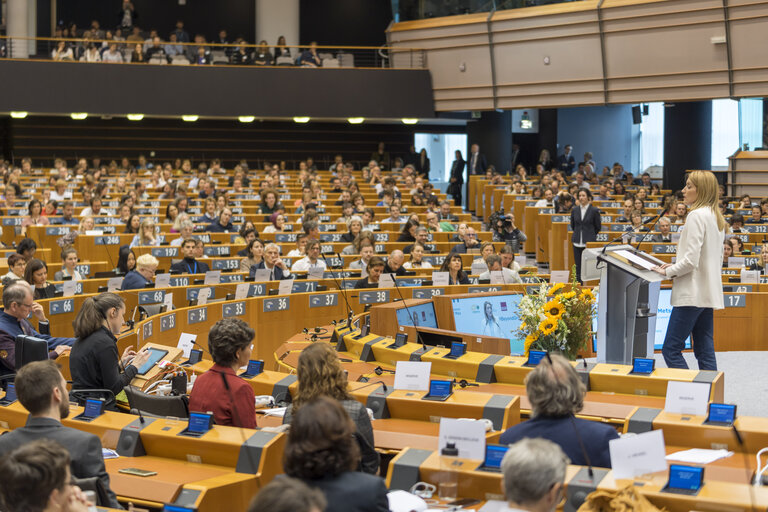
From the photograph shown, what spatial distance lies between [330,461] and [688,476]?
1.07 meters

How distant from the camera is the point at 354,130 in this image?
21.8 m

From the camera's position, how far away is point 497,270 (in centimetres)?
870

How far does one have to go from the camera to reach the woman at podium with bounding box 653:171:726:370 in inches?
203

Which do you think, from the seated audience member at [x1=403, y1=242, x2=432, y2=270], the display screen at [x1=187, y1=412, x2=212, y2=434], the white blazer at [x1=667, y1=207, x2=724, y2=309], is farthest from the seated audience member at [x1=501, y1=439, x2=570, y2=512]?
the seated audience member at [x1=403, y1=242, x2=432, y2=270]

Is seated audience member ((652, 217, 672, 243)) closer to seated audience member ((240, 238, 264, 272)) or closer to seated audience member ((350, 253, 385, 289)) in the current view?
seated audience member ((350, 253, 385, 289))

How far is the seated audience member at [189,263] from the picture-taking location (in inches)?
348

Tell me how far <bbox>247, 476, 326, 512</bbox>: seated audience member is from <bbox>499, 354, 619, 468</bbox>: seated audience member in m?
1.31

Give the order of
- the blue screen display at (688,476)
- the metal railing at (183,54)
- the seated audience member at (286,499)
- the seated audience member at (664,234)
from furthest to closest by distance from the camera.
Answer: the metal railing at (183,54)
the seated audience member at (664,234)
the blue screen display at (688,476)
the seated audience member at (286,499)

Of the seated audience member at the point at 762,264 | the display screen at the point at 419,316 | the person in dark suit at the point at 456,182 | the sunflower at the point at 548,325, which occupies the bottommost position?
the display screen at the point at 419,316

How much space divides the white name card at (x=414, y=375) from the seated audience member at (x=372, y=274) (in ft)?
13.1

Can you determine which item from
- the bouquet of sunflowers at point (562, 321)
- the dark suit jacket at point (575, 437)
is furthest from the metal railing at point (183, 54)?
the dark suit jacket at point (575, 437)

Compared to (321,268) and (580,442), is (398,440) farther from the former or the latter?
(321,268)

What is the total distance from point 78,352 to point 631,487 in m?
2.90

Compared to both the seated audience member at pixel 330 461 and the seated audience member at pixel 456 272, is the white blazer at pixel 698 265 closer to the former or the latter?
the seated audience member at pixel 330 461
